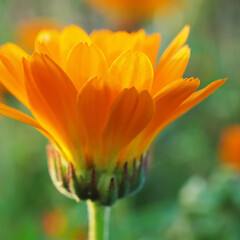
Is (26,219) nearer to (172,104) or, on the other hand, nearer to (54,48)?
(54,48)

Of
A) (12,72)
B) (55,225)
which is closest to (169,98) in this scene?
(12,72)

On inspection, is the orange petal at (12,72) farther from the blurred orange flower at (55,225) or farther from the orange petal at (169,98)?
the blurred orange flower at (55,225)

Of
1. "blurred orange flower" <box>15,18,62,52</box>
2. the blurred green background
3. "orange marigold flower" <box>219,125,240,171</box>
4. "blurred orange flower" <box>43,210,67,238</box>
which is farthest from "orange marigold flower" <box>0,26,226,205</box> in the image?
"blurred orange flower" <box>15,18,62,52</box>

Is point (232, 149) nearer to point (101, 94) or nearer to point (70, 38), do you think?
point (70, 38)

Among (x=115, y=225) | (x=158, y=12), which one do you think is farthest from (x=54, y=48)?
(x=158, y=12)

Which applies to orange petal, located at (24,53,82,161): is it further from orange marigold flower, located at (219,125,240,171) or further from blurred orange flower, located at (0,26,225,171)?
orange marigold flower, located at (219,125,240,171)

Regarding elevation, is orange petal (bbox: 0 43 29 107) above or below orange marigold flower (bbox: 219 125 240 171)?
above
